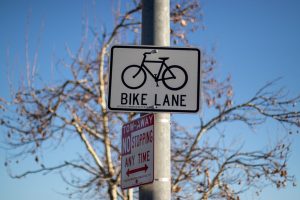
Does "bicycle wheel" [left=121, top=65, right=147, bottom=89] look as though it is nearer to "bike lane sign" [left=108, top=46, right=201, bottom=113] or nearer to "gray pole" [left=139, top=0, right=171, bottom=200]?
"bike lane sign" [left=108, top=46, right=201, bottom=113]

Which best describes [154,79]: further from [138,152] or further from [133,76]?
[138,152]

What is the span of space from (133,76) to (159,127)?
0.34m

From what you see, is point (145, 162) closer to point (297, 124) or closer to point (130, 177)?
point (130, 177)

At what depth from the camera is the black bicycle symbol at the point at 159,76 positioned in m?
2.95

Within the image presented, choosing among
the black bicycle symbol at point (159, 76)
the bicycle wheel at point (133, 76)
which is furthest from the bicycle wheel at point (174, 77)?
the bicycle wheel at point (133, 76)

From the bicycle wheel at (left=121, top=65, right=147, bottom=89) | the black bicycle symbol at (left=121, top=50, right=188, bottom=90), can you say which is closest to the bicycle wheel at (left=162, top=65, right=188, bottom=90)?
the black bicycle symbol at (left=121, top=50, right=188, bottom=90)

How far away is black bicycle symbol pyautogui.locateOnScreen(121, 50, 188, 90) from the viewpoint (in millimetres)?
2949

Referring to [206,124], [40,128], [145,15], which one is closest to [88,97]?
[40,128]

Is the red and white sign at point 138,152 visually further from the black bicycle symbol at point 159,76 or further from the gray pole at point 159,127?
the black bicycle symbol at point 159,76

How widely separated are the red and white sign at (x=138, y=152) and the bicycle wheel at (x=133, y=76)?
0.65 feet

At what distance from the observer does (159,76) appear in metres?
2.96

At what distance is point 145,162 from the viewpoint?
9.37ft

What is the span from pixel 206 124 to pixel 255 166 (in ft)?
5.01

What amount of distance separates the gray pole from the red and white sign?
1.2 inches
